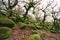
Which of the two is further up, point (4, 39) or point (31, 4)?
point (31, 4)

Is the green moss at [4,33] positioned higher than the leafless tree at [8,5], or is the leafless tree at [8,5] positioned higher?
the leafless tree at [8,5]

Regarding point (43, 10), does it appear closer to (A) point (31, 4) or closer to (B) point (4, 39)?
(A) point (31, 4)

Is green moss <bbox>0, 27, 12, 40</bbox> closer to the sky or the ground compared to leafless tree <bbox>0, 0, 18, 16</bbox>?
closer to the ground

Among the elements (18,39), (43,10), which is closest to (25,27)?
(18,39)

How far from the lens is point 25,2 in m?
32.4

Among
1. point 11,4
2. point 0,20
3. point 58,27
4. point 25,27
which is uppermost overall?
point 11,4

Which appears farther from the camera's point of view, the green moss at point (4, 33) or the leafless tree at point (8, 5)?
the leafless tree at point (8, 5)

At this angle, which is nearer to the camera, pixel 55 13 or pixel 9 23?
pixel 9 23

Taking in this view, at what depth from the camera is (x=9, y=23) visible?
776 inches

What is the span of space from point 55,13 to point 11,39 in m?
27.1

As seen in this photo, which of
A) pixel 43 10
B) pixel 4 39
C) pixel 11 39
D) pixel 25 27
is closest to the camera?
pixel 4 39

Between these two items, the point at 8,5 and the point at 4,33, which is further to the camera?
the point at 8,5

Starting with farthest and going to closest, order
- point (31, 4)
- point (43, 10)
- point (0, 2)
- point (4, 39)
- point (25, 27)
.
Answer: point (43, 10), point (31, 4), point (0, 2), point (25, 27), point (4, 39)

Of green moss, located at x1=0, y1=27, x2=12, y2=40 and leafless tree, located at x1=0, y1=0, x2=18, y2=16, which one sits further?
leafless tree, located at x1=0, y1=0, x2=18, y2=16
